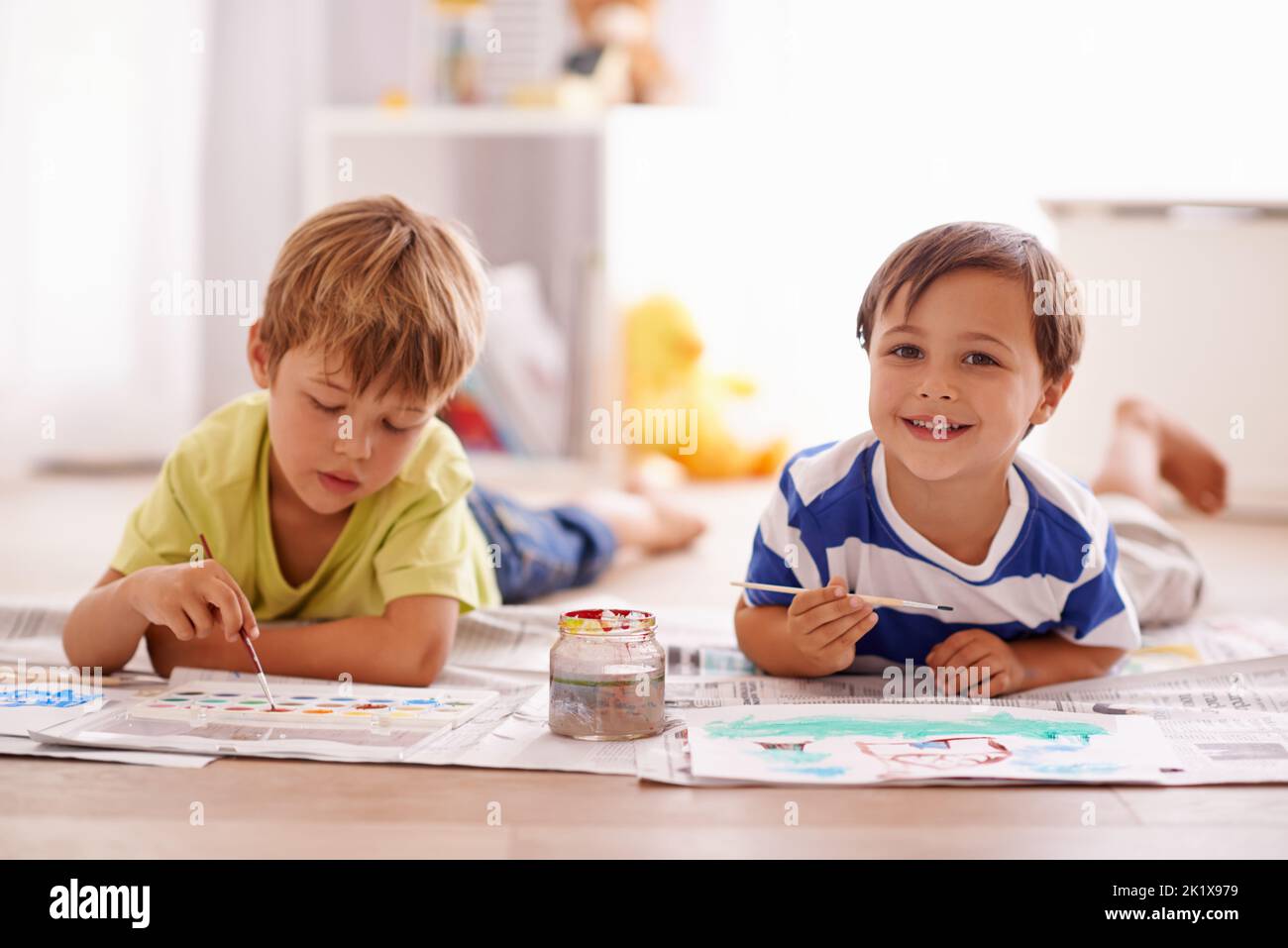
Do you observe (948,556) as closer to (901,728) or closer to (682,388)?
(901,728)

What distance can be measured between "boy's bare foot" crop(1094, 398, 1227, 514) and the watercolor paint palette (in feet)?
3.26

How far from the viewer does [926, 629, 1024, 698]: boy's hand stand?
→ 1.14 meters

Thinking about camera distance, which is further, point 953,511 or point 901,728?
point 953,511

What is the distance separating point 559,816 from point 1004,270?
21.7 inches

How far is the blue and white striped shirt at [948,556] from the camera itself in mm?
1159

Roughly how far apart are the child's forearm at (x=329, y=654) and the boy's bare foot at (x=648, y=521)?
0.84m

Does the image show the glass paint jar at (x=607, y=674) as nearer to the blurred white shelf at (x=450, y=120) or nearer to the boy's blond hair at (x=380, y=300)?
the boy's blond hair at (x=380, y=300)

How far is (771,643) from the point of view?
1.18 metres

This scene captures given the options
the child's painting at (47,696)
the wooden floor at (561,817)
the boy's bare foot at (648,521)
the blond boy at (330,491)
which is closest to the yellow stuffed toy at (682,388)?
the boy's bare foot at (648,521)

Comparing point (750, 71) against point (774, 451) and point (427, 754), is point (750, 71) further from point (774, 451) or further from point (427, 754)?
point (427, 754)

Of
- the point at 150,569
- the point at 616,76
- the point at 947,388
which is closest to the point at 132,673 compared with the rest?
the point at 150,569

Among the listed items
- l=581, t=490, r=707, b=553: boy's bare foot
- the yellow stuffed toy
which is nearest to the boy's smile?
l=581, t=490, r=707, b=553: boy's bare foot

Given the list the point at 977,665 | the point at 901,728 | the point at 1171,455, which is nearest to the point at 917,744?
the point at 901,728
